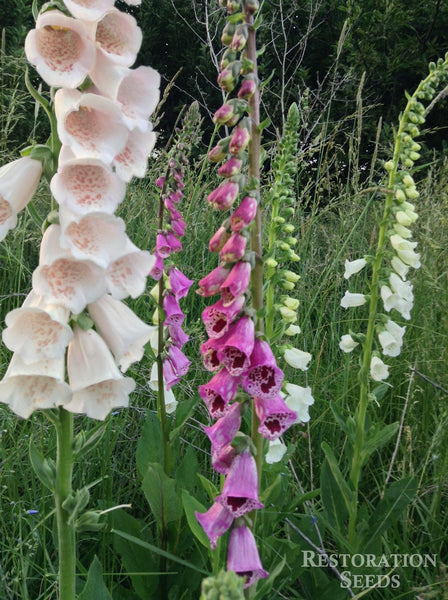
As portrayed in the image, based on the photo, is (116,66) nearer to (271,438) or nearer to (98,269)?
(98,269)

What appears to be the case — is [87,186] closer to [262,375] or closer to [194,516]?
[262,375]

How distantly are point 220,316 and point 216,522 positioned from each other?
1.43 feet

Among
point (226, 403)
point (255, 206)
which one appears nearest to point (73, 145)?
point (255, 206)

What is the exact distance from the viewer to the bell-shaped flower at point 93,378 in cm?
105

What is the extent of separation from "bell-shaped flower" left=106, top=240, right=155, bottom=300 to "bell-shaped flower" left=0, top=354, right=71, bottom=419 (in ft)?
0.52

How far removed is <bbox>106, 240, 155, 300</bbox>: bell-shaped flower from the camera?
3.43ft

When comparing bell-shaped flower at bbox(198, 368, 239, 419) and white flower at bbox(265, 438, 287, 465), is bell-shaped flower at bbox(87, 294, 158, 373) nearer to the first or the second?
bell-shaped flower at bbox(198, 368, 239, 419)

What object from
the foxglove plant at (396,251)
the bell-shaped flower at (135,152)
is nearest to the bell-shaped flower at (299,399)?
the foxglove plant at (396,251)

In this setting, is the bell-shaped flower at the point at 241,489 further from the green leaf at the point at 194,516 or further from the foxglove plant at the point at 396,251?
the foxglove plant at the point at 396,251

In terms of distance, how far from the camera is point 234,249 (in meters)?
1.21

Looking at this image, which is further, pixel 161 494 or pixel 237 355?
pixel 161 494

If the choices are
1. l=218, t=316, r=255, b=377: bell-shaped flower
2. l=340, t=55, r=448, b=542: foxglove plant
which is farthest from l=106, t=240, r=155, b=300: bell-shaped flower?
l=340, t=55, r=448, b=542: foxglove plant

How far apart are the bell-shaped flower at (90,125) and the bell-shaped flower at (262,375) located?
0.51 meters

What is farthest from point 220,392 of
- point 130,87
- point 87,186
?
point 130,87
